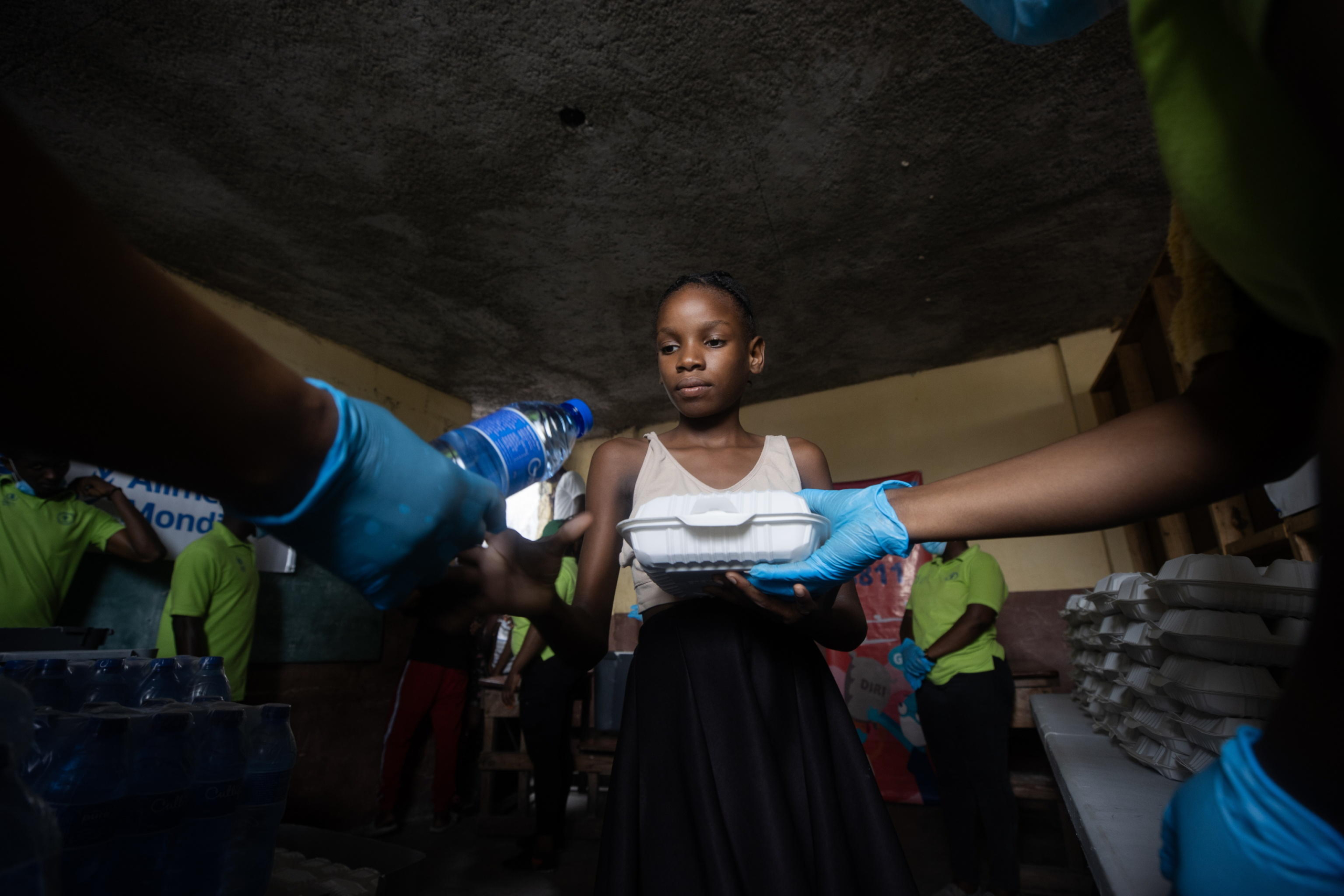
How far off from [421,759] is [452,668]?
80cm

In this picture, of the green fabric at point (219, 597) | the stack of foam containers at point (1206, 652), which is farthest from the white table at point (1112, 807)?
the green fabric at point (219, 597)

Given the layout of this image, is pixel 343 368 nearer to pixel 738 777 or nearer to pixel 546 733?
pixel 546 733

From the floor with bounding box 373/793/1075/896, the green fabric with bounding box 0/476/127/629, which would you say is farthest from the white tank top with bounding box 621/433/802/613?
the green fabric with bounding box 0/476/127/629

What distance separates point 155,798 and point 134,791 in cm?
3

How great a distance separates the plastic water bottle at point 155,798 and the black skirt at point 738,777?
61 centimetres

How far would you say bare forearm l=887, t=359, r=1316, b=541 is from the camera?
0.65 meters

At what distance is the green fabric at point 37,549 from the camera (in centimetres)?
258

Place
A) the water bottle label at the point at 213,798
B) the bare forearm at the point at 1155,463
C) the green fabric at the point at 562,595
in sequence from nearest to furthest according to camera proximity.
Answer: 1. the bare forearm at the point at 1155,463
2. the water bottle label at the point at 213,798
3. the green fabric at the point at 562,595

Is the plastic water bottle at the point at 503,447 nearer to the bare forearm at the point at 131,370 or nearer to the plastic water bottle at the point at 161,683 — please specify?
the bare forearm at the point at 131,370

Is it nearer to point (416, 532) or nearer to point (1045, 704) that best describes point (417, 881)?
point (416, 532)

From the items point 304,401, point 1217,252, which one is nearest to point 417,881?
point 304,401

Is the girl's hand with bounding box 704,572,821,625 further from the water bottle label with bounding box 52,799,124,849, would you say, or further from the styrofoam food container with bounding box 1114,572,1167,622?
the styrofoam food container with bounding box 1114,572,1167,622

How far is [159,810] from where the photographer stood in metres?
0.83

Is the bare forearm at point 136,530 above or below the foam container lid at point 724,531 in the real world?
above
